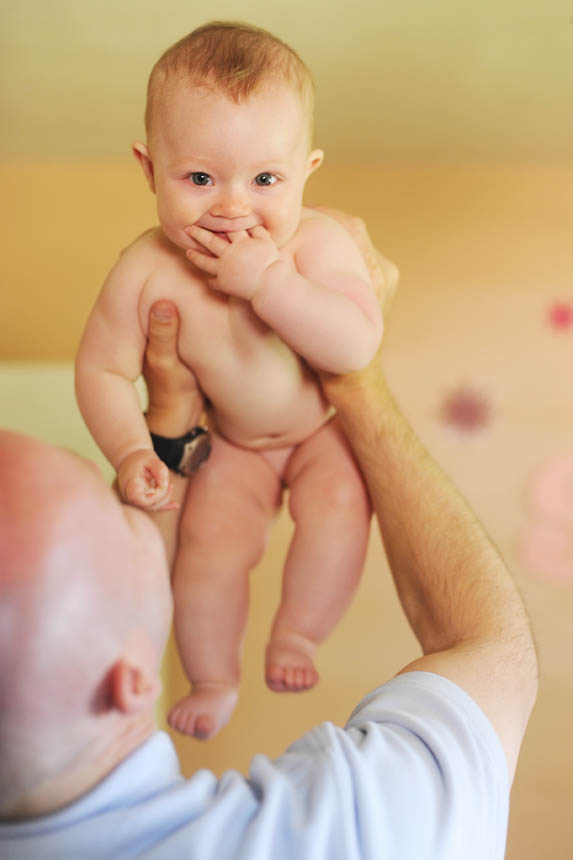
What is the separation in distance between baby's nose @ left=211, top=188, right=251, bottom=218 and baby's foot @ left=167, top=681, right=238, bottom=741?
0.52m

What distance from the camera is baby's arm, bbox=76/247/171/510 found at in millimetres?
809

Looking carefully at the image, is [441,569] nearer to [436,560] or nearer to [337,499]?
[436,560]

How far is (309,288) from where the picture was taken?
79 cm

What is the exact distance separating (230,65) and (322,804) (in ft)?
2.02

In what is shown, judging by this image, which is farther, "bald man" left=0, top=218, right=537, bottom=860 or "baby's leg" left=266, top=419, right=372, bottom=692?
"baby's leg" left=266, top=419, right=372, bottom=692

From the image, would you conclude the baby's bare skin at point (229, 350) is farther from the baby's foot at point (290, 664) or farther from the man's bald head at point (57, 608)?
the man's bald head at point (57, 608)

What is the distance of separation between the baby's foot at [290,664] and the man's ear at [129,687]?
393 millimetres

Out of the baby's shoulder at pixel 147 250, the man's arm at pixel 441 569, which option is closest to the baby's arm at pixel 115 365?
the baby's shoulder at pixel 147 250

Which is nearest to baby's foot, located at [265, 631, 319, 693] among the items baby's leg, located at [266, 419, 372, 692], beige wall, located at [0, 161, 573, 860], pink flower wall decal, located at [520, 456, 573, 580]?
baby's leg, located at [266, 419, 372, 692]

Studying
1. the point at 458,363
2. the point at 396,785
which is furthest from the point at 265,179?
the point at 458,363

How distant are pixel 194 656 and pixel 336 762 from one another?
395 mm

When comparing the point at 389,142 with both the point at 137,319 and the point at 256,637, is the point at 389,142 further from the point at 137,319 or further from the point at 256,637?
the point at 137,319

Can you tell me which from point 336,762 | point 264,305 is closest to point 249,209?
point 264,305

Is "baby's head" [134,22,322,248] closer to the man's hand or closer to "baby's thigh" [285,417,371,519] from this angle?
the man's hand
